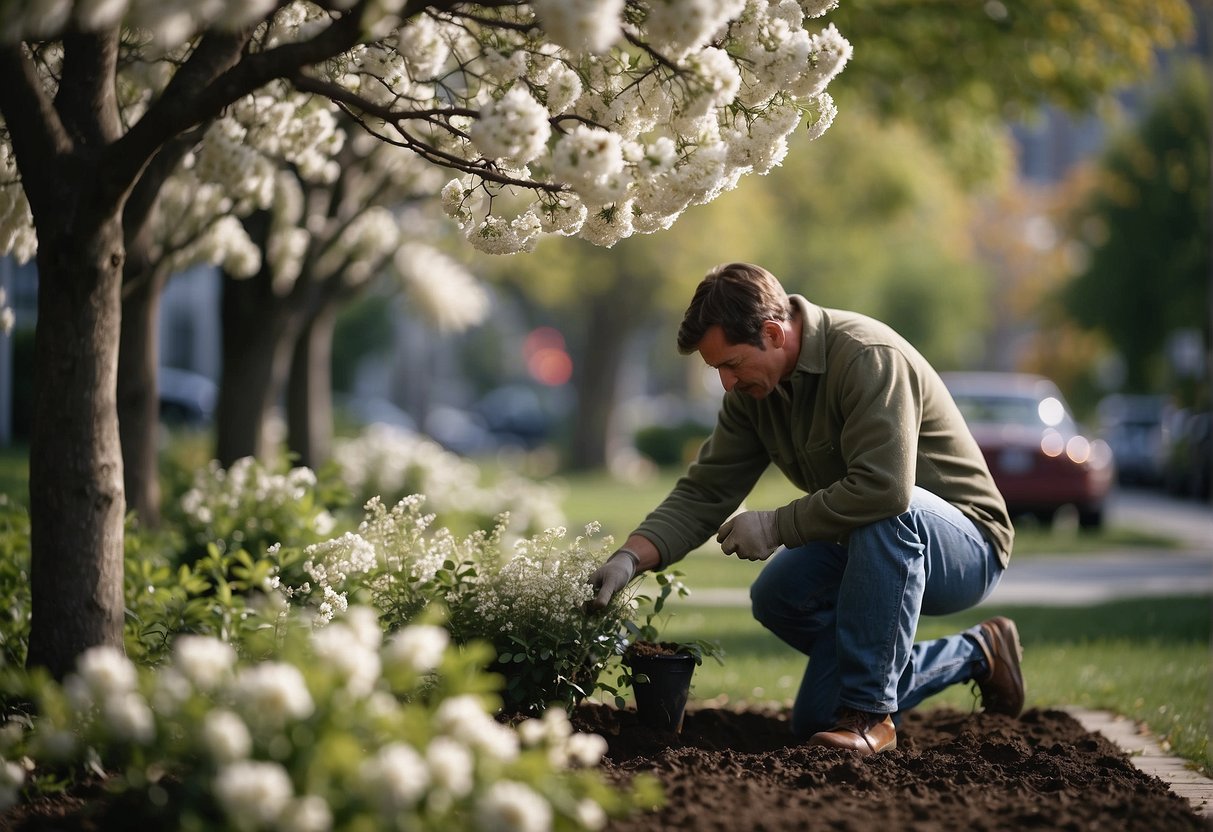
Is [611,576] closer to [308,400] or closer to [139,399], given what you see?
[139,399]

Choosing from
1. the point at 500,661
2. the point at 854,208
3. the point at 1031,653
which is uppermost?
the point at 854,208

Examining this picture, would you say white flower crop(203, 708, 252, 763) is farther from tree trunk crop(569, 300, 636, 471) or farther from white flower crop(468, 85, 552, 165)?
tree trunk crop(569, 300, 636, 471)

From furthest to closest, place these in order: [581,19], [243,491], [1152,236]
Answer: [1152,236]
[243,491]
[581,19]

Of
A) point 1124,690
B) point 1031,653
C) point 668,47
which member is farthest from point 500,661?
point 1031,653

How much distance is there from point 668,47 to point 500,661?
1.74 m

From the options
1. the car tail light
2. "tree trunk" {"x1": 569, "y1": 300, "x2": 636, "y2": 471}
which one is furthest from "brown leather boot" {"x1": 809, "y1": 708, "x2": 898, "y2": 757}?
"tree trunk" {"x1": 569, "y1": 300, "x2": 636, "y2": 471}

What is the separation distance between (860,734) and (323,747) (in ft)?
6.50

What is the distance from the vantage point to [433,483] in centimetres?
1143

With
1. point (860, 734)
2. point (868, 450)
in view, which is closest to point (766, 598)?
point (860, 734)

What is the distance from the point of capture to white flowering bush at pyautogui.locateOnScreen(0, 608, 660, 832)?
2311mm

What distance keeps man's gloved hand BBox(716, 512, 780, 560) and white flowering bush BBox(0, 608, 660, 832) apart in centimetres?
135

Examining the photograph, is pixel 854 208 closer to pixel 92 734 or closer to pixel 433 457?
pixel 433 457

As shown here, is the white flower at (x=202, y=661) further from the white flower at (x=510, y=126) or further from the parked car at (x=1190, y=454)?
the parked car at (x=1190, y=454)

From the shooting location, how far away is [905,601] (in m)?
3.87
